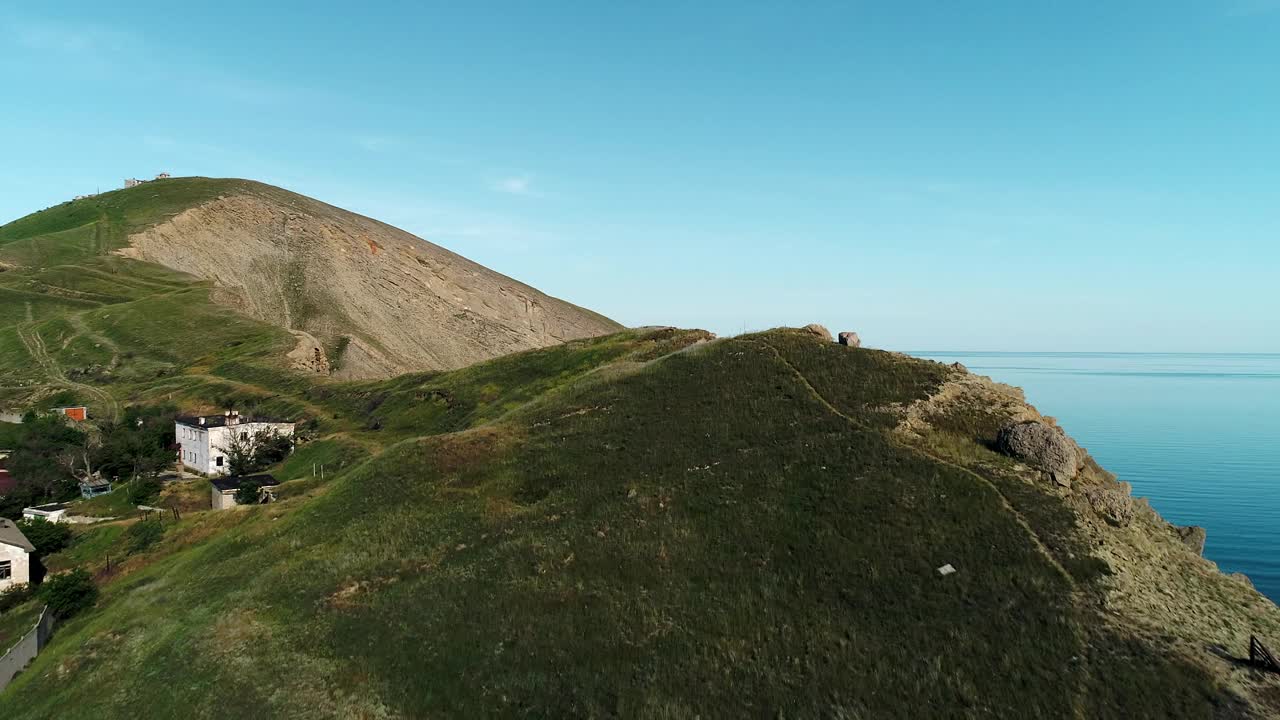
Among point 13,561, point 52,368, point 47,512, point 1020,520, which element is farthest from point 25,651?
point 52,368

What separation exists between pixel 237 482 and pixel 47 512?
18494 mm

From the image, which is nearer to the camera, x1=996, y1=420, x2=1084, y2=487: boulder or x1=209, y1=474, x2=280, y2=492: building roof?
x1=996, y1=420, x2=1084, y2=487: boulder

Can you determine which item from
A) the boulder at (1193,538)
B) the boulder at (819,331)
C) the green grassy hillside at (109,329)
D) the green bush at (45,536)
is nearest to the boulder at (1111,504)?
the boulder at (1193,538)

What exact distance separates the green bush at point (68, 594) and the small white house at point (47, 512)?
23665 mm

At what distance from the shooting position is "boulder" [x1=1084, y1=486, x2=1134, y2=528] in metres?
30.6

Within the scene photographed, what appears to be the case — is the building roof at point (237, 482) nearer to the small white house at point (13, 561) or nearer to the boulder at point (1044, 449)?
the small white house at point (13, 561)

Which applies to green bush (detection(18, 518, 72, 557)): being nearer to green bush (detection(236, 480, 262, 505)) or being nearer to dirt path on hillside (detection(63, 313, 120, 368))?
green bush (detection(236, 480, 262, 505))

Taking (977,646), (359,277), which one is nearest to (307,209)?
(359,277)

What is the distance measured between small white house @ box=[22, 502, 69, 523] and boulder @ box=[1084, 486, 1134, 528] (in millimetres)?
79805

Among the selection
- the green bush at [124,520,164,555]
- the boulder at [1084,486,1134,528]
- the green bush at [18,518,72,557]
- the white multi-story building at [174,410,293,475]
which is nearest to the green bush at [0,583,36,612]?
the green bush at [124,520,164,555]

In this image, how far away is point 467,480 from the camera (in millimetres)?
40812

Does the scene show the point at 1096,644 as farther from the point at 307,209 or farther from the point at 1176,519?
the point at 307,209

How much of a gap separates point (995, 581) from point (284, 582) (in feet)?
109

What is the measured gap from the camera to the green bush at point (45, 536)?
170 feet
